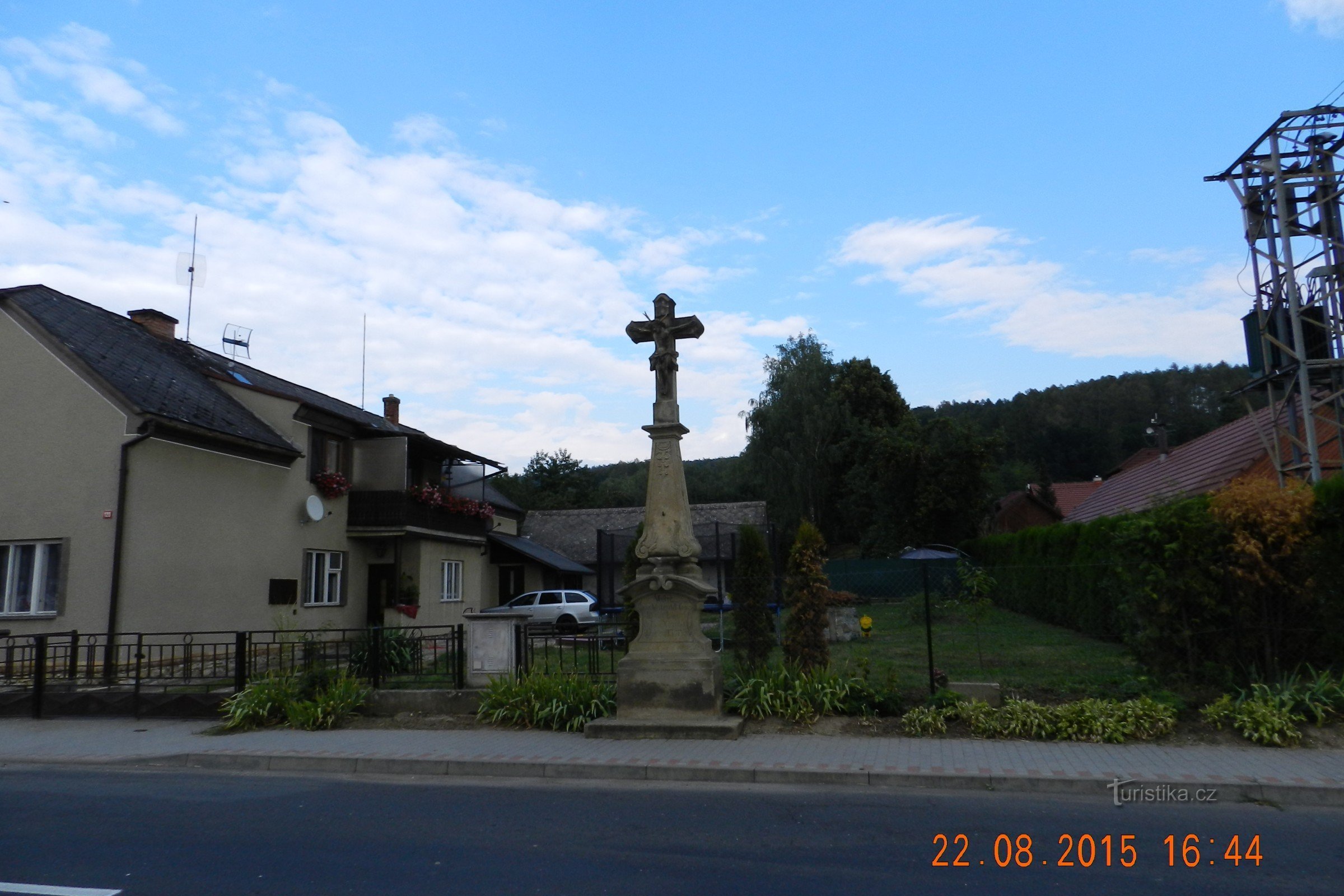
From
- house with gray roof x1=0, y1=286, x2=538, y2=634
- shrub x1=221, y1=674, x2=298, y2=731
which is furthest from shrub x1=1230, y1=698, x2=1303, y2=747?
house with gray roof x1=0, y1=286, x2=538, y2=634

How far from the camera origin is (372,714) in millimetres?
11109

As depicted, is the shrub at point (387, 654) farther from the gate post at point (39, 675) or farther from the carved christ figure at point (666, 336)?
the carved christ figure at point (666, 336)

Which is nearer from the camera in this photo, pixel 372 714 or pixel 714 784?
pixel 714 784

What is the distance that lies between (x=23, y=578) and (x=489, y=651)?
10776 mm

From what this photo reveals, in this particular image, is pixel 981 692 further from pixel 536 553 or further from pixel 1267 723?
pixel 536 553

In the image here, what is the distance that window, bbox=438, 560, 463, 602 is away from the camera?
26750mm

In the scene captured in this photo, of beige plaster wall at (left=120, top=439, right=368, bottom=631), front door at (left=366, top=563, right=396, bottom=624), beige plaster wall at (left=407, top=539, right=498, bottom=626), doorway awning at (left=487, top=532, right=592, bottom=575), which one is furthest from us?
doorway awning at (left=487, top=532, right=592, bottom=575)

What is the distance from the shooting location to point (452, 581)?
2744cm

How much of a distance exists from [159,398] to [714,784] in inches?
568

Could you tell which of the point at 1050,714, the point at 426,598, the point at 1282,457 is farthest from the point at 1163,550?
the point at 426,598

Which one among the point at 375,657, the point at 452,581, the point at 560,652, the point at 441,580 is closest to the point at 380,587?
the point at 441,580

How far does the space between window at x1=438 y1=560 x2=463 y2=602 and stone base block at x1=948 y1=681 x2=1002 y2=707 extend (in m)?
19.1

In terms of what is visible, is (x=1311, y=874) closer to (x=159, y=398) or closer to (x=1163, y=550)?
(x=1163, y=550)

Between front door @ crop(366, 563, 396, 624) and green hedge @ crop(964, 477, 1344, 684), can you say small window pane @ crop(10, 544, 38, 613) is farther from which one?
green hedge @ crop(964, 477, 1344, 684)
